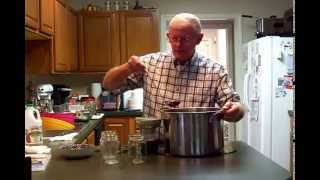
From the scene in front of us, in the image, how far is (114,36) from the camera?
4582mm

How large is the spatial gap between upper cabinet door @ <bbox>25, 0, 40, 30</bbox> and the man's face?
0.99 meters

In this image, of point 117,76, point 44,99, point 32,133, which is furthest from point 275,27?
point 32,133

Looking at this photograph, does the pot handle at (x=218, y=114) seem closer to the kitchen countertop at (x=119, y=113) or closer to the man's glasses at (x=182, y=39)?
the man's glasses at (x=182, y=39)

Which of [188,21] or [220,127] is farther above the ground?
[188,21]

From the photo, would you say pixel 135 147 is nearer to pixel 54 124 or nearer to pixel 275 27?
pixel 54 124

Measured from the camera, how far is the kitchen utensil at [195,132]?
1510mm

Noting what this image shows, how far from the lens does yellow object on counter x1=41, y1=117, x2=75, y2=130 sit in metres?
2.89

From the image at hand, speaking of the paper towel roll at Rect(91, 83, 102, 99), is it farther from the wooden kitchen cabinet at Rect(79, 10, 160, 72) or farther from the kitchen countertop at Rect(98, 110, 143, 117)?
A: the kitchen countertop at Rect(98, 110, 143, 117)

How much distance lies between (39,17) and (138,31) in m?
1.69

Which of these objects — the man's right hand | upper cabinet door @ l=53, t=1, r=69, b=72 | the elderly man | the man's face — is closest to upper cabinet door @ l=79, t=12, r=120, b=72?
upper cabinet door @ l=53, t=1, r=69, b=72
